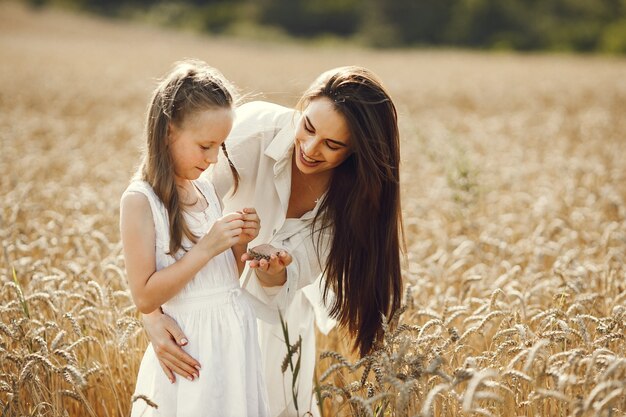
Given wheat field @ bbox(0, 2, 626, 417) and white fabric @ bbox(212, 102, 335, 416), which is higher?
white fabric @ bbox(212, 102, 335, 416)

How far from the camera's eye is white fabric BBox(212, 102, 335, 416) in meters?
3.09

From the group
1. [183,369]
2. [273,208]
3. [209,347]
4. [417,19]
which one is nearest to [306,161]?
[273,208]

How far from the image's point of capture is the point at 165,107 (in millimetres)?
2535

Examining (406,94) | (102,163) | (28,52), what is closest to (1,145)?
(102,163)

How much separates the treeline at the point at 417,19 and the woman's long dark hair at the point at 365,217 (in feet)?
164

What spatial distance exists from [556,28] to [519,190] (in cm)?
5061

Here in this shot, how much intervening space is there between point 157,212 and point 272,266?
56cm

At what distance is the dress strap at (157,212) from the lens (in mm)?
2457

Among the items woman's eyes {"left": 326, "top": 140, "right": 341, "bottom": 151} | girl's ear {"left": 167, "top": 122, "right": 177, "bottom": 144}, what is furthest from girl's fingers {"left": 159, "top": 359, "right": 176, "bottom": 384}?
woman's eyes {"left": 326, "top": 140, "right": 341, "bottom": 151}

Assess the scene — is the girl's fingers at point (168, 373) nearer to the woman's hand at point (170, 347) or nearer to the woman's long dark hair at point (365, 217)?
the woman's hand at point (170, 347)

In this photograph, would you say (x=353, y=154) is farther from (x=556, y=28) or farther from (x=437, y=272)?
(x=556, y=28)

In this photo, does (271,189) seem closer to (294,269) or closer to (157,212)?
(294,269)

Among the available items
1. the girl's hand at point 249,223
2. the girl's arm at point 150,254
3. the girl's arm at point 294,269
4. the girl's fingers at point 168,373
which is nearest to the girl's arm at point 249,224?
the girl's hand at point 249,223

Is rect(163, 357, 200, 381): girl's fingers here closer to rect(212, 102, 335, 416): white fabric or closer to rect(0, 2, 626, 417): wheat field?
rect(0, 2, 626, 417): wheat field
